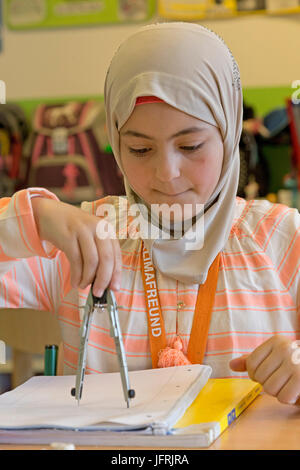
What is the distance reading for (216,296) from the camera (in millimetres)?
1170

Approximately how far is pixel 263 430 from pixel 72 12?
3.37 m

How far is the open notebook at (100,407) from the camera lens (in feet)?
2.45

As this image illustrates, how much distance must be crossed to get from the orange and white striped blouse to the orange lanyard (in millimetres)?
13

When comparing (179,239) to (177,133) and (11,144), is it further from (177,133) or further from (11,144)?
(11,144)

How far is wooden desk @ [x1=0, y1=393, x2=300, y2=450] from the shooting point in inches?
28.1

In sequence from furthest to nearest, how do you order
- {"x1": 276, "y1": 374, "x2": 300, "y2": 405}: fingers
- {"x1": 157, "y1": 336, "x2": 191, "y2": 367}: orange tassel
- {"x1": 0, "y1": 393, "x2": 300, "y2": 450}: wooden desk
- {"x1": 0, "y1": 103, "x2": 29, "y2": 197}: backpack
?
1. {"x1": 0, "y1": 103, "x2": 29, "y2": 197}: backpack
2. {"x1": 157, "y1": 336, "x2": 191, "y2": 367}: orange tassel
3. {"x1": 276, "y1": 374, "x2": 300, "y2": 405}: fingers
4. {"x1": 0, "y1": 393, "x2": 300, "y2": 450}: wooden desk

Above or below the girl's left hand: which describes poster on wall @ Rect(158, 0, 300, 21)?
above

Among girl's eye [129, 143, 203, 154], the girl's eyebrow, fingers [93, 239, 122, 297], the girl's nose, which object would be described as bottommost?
fingers [93, 239, 122, 297]

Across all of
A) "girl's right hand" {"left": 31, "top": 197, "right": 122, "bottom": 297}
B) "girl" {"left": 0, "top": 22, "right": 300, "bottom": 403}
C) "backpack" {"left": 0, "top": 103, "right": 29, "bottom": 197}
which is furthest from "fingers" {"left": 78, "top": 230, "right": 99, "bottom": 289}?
"backpack" {"left": 0, "top": 103, "right": 29, "bottom": 197}

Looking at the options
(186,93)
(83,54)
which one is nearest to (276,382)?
(186,93)

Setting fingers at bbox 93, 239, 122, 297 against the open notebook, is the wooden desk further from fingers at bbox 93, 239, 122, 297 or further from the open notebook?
fingers at bbox 93, 239, 122, 297

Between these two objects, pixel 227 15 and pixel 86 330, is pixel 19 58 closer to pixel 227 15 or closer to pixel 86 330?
pixel 227 15

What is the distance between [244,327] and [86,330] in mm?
368

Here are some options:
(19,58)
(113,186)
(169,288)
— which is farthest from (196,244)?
(19,58)
